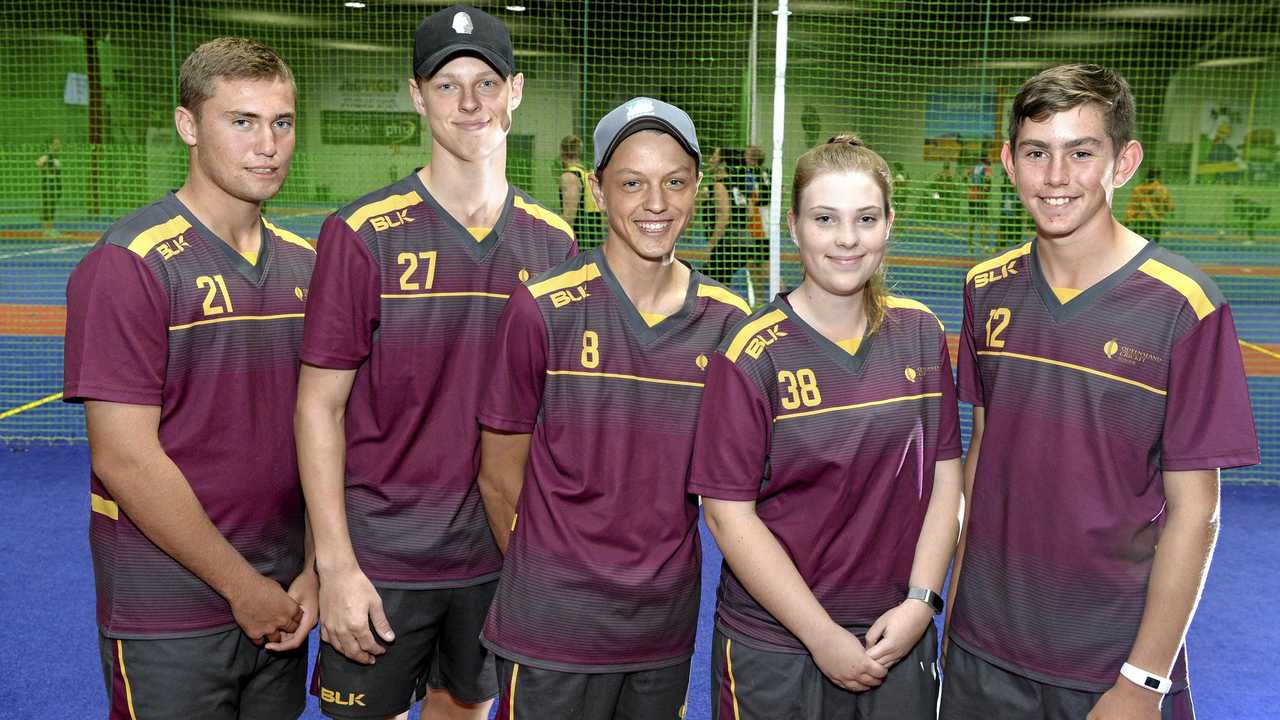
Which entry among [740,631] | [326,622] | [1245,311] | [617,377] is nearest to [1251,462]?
[740,631]

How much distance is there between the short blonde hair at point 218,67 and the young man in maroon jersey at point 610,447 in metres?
0.74

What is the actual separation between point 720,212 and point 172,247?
7111 millimetres

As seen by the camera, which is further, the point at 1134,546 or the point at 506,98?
the point at 506,98

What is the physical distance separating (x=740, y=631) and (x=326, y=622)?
0.91m

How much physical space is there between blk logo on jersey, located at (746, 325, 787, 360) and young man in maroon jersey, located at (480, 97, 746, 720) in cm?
14

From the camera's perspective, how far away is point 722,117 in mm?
18672

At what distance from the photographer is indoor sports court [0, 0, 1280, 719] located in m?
11.2

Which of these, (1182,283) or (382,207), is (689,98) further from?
(1182,283)

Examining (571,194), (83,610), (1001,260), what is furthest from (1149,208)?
(83,610)

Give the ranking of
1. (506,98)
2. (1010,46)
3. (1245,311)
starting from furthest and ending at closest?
(1010,46)
(1245,311)
(506,98)

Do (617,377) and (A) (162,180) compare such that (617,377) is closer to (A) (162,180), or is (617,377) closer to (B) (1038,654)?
(B) (1038,654)

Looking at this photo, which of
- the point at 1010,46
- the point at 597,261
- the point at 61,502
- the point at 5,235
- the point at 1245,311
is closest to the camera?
the point at 597,261

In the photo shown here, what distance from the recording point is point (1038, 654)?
2.08 meters

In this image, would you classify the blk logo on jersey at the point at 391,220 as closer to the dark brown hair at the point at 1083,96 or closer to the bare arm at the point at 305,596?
the bare arm at the point at 305,596
